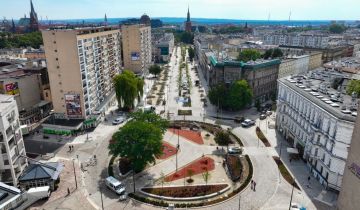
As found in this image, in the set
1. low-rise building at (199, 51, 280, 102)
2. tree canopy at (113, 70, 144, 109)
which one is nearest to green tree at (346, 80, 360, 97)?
low-rise building at (199, 51, 280, 102)

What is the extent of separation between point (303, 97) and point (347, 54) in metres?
149

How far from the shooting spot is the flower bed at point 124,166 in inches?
2385

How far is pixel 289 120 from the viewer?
75062 millimetres

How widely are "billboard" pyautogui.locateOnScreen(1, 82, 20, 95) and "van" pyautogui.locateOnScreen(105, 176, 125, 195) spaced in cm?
4892

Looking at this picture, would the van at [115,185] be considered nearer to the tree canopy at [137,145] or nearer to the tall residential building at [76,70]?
the tree canopy at [137,145]

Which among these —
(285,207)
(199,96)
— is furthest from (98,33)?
(285,207)

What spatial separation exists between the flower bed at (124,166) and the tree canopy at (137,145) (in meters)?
4.46

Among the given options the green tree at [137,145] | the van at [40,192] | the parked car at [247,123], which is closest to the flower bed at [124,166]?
the green tree at [137,145]

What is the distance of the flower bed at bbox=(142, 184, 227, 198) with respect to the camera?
53.0 metres

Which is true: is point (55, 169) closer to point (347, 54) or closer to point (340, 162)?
point (340, 162)

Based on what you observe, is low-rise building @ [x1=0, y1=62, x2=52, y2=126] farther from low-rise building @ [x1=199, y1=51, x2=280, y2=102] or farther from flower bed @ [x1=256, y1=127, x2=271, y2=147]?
flower bed @ [x1=256, y1=127, x2=271, y2=147]

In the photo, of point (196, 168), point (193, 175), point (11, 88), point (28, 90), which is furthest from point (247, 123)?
point (11, 88)

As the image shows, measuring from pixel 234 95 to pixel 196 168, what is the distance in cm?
3857

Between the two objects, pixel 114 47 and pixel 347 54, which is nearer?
pixel 114 47
